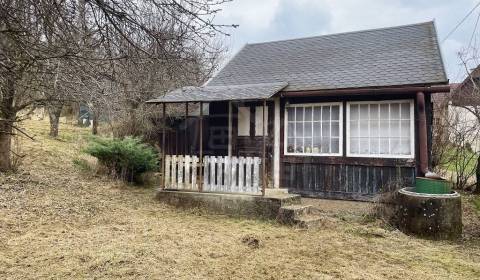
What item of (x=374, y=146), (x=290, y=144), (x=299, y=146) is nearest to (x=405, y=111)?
(x=374, y=146)

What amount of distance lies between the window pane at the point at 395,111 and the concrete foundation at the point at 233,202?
2833 mm

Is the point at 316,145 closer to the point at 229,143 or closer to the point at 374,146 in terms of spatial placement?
the point at 374,146

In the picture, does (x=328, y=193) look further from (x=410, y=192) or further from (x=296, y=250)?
(x=296, y=250)

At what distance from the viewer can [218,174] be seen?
9016mm

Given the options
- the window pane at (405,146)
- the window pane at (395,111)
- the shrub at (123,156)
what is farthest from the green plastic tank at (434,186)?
the shrub at (123,156)

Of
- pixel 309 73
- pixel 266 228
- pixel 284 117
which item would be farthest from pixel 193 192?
pixel 309 73

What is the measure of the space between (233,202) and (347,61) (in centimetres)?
494

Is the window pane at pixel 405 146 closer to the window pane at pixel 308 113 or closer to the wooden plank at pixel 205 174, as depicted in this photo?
the window pane at pixel 308 113

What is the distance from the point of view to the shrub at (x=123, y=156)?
430 inches

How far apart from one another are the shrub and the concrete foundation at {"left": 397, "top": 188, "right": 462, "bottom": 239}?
23.9 feet

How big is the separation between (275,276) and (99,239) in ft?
9.77

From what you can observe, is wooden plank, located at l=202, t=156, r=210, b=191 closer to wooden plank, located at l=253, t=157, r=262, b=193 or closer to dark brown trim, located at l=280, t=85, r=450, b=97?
wooden plank, located at l=253, t=157, r=262, b=193

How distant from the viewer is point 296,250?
6020 millimetres

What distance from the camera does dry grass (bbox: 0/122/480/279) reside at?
195 inches
